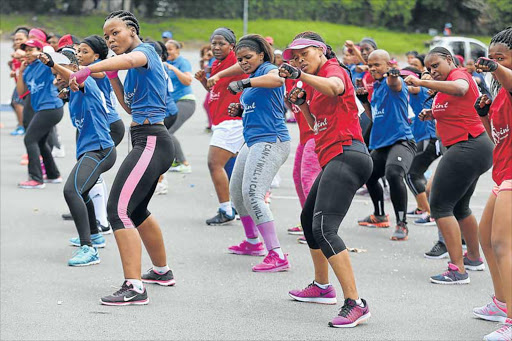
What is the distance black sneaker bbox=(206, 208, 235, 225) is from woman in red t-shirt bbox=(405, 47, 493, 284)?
9.07 feet

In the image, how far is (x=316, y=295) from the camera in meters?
6.29

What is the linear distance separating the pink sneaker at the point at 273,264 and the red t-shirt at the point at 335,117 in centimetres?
156

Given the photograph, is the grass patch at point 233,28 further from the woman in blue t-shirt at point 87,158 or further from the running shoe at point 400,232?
the woman in blue t-shirt at point 87,158

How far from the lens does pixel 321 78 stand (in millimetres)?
5340

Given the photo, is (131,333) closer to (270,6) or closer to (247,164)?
(247,164)

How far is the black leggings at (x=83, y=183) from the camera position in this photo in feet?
24.1

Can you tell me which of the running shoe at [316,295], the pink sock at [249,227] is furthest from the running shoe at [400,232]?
the running shoe at [316,295]

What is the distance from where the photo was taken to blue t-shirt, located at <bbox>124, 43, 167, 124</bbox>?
617 cm

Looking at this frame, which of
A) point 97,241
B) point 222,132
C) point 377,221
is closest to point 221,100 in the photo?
point 222,132

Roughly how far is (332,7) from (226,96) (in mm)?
38762

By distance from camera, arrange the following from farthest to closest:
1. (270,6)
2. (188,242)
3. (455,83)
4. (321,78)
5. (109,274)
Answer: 1. (270,6)
2. (188,242)
3. (109,274)
4. (455,83)
5. (321,78)

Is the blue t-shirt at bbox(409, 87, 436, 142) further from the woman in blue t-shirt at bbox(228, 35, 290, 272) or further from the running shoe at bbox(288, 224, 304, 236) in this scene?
the woman in blue t-shirt at bbox(228, 35, 290, 272)

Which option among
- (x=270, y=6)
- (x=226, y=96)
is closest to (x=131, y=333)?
(x=226, y=96)

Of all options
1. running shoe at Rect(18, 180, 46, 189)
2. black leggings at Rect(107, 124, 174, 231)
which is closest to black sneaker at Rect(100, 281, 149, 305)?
black leggings at Rect(107, 124, 174, 231)
